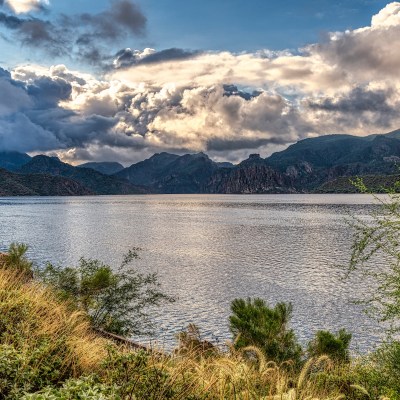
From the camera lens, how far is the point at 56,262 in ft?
240

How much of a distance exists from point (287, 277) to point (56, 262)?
39816mm

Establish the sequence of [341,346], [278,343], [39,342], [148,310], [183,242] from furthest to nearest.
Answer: [183,242] < [148,310] < [341,346] < [278,343] < [39,342]

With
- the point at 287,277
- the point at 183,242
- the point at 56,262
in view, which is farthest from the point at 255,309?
the point at 183,242

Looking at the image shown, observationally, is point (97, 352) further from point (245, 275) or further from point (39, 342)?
point (245, 275)

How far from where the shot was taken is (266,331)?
779 inches

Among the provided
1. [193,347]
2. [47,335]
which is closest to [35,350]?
[47,335]

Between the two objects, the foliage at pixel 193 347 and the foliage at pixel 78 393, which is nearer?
the foliage at pixel 78 393

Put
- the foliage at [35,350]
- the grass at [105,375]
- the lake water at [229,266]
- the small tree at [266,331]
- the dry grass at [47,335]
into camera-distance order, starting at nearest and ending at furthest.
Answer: the grass at [105,375] < the foliage at [35,350] < the dry grass at [47,335] < the small tree at [266,331] < the lake water at [229,266]

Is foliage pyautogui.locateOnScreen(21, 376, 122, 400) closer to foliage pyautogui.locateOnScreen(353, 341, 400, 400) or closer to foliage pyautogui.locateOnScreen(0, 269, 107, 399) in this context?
foliage pyautogui.locateOnScreen(0, 269, 107, 399)

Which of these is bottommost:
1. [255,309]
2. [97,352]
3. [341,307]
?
[341,307]

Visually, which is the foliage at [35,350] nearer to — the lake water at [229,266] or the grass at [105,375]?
the grass at [105,375]

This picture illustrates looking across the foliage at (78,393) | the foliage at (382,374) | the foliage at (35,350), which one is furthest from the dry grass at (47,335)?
the foliage at (382,374)

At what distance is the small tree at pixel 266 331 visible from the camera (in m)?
19.6

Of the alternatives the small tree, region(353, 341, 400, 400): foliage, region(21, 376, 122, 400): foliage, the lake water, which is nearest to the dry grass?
region(21, 376, 122, 400): foliage
